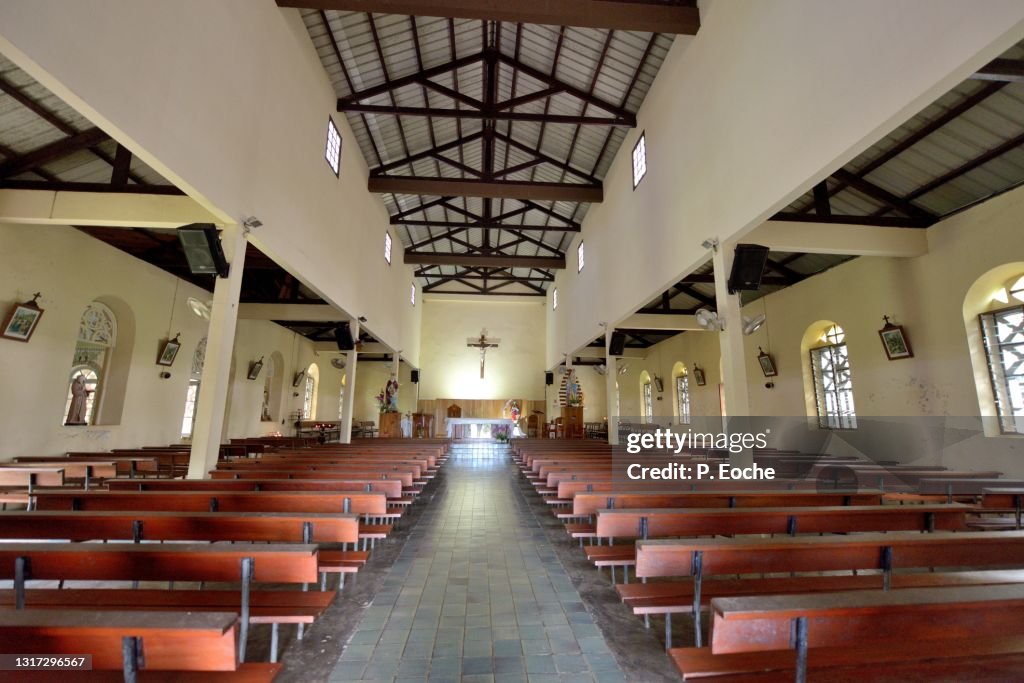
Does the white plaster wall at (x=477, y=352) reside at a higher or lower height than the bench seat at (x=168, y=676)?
higher

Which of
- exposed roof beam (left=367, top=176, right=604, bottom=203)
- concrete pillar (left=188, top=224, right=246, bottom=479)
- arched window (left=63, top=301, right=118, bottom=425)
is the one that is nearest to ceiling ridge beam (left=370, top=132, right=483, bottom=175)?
exposed roof beam (left=367, top=176, right=604, bottom=203)

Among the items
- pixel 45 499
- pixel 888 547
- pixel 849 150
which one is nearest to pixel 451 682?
pixel 888 547

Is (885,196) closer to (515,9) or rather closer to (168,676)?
(515,9)

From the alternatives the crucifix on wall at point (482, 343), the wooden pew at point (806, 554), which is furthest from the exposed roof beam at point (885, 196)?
the crucifix on wall at point (482, 343)

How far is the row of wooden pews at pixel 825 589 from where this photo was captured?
131cm

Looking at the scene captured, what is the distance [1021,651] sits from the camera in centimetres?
155

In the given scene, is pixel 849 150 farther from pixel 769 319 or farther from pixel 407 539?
pixel 769 319

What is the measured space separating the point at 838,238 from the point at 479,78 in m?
7.57

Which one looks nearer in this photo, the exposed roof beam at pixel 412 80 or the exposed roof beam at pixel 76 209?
the exposed roof beam at pixel 76 209

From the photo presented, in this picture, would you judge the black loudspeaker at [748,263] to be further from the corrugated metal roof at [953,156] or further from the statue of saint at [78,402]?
the statue of saint at [78,402]

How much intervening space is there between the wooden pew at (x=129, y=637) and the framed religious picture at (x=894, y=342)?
9.06m

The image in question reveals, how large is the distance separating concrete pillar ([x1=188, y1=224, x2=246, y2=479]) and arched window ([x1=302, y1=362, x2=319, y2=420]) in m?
10.4

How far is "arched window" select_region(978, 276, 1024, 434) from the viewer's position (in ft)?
18.5

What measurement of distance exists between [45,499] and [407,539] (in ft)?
9.56
